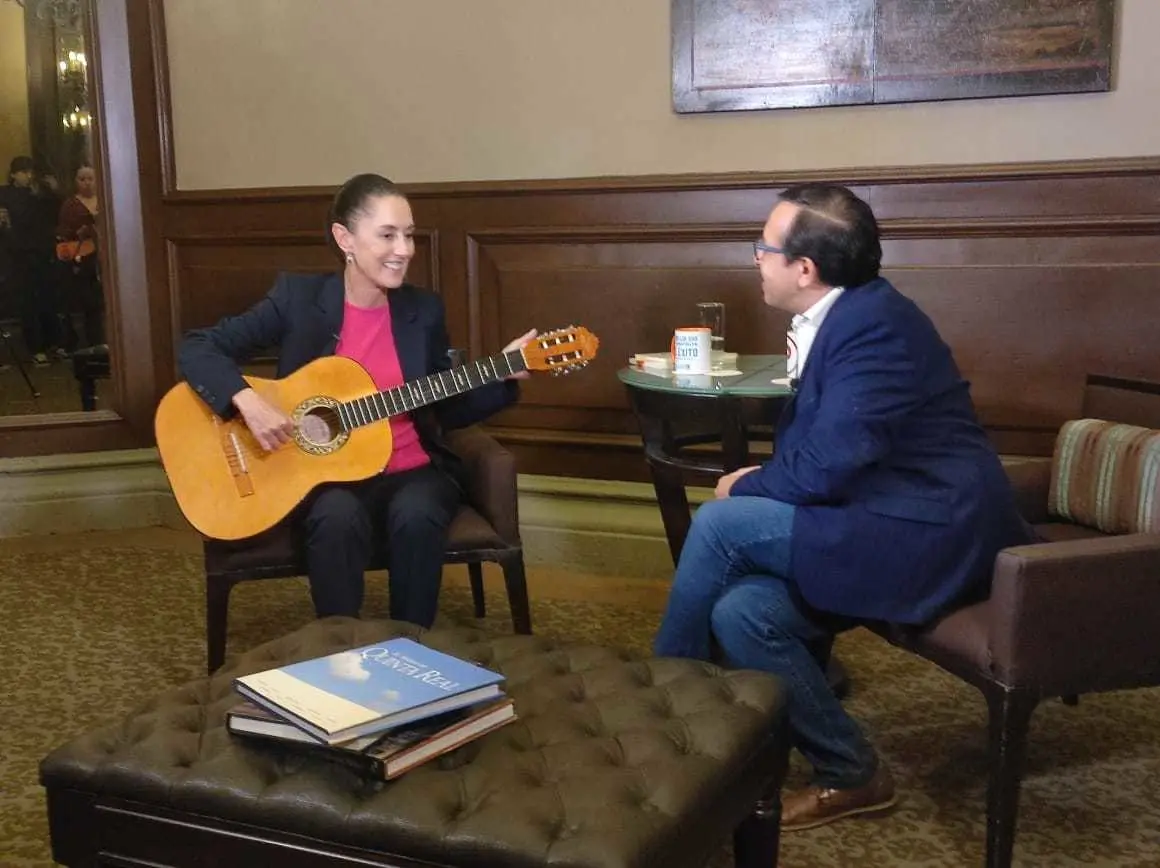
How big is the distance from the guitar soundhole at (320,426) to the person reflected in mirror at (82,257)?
6.51ft

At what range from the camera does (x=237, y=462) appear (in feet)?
8.39

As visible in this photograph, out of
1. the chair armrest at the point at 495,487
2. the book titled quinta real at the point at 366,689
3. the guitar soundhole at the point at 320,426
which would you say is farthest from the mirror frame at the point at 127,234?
the book titled quinta real at the point at 366,689

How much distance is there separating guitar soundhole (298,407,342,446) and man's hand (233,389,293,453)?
0.17 feet

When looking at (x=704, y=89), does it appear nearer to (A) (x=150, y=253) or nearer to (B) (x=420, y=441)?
(B) (x=420, y=441)

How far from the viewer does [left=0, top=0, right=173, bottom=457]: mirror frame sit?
4.04 meters

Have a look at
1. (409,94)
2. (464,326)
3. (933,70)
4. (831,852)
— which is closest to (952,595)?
(831,852)

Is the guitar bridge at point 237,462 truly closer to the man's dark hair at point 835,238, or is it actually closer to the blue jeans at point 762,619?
the blue jeans at point 762,619

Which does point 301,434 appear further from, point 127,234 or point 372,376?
point 127,234

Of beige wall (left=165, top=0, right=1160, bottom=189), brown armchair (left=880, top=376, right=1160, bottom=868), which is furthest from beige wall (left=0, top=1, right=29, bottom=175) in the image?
brown armchair (left=880, top=376, right=1160, bottom=868)

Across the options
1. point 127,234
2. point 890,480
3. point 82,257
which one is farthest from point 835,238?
point 82,257

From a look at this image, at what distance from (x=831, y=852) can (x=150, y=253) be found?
3.18 metres

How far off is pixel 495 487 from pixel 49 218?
95.3 inches

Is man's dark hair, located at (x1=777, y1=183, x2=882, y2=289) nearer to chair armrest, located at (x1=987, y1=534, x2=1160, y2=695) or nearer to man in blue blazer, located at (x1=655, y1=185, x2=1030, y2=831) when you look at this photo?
man in blue blazer, located at (x1=655, y1=185, x2=1030, y2=831)

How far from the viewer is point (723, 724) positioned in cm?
161
